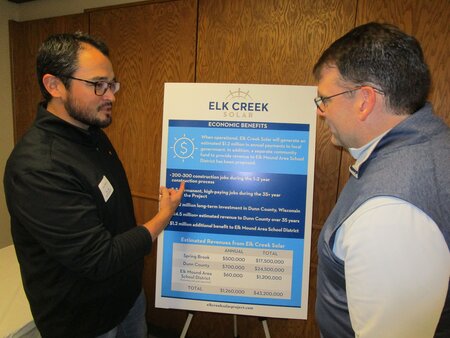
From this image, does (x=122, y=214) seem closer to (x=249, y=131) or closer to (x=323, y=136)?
(x=249, y=131)

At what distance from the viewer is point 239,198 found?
4.90ft

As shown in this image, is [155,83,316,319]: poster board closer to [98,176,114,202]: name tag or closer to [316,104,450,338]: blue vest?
[98,176,114,202]: name tag

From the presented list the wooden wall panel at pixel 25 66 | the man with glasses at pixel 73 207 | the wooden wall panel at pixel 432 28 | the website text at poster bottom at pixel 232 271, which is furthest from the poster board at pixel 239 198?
the wooden wall panel at pixel 25 66

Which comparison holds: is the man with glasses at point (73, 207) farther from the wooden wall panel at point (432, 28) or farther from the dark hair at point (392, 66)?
the wooden wall panel at point (432, 28)

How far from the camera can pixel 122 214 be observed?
1249mm

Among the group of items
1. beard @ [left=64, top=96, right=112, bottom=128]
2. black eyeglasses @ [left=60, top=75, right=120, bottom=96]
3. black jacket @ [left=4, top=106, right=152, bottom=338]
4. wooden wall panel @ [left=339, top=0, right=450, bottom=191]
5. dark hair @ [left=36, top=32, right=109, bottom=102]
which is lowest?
black jacket @ [left=4, top=106, right=152, bottom=338]

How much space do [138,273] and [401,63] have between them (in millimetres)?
1303

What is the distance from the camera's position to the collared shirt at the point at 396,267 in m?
0.65

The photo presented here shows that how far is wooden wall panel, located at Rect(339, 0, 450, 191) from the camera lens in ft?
5.05

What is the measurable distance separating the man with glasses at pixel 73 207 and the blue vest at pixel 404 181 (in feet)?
2.37

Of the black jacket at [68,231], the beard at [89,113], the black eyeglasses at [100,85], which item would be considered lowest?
the black jacket at [68,231]

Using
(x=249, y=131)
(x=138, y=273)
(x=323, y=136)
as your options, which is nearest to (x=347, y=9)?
(x=323, y=136)

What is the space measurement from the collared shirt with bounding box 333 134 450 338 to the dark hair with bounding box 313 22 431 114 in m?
0.31

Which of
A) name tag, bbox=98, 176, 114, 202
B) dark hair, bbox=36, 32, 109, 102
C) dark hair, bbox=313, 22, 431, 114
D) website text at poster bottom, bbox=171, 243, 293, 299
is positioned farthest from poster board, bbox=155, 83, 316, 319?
dark hair, bbox=313, 22, 431, 114
